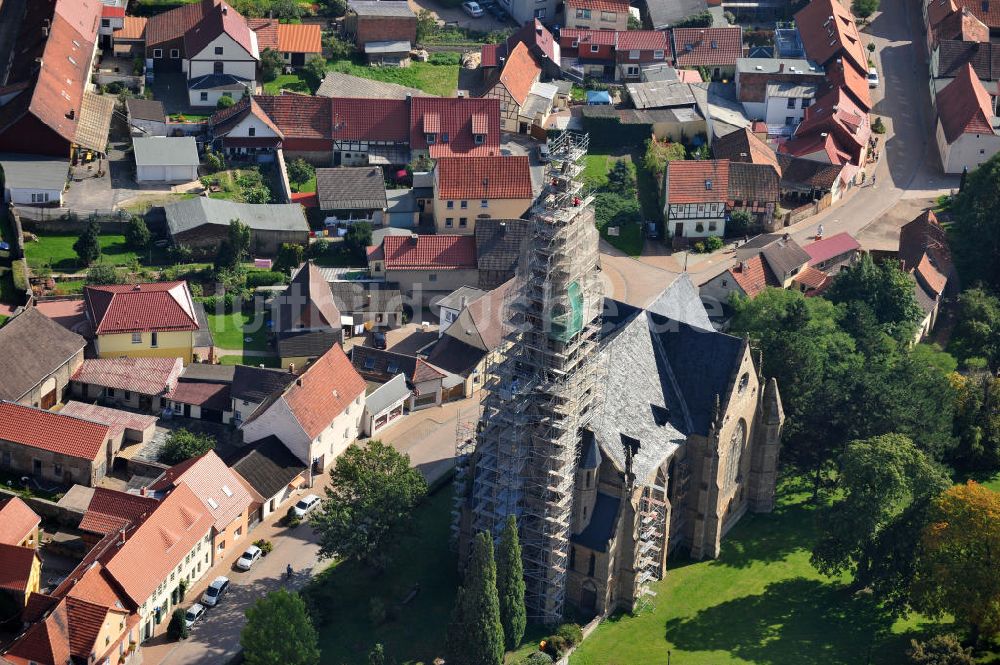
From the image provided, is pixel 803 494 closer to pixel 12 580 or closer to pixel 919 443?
pixel 919 443

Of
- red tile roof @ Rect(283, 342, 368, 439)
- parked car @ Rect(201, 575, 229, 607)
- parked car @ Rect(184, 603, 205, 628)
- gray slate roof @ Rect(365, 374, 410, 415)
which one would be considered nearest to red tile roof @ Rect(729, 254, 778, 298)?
gray slate roof @ Rect(365, 374, 410, 415)

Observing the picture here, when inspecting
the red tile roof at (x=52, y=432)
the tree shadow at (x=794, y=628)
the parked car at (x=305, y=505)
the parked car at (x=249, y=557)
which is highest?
the red tile roof at (x=52, y=432)

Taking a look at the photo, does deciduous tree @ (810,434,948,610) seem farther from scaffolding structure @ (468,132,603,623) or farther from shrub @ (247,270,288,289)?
shrub @ (247,270,288,289)

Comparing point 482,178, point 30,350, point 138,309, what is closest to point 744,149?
point 482,178

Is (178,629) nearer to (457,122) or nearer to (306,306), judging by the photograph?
Result: (306,306)

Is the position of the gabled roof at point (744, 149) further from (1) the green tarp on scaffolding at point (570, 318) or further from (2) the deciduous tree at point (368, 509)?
(2) the deciduous tree at point (368, 509)

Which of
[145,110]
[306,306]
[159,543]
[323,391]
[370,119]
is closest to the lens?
[159,543]

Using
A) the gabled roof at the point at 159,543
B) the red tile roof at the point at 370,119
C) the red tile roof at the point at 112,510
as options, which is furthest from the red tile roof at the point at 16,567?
the red tile roof at the point at 370,119
